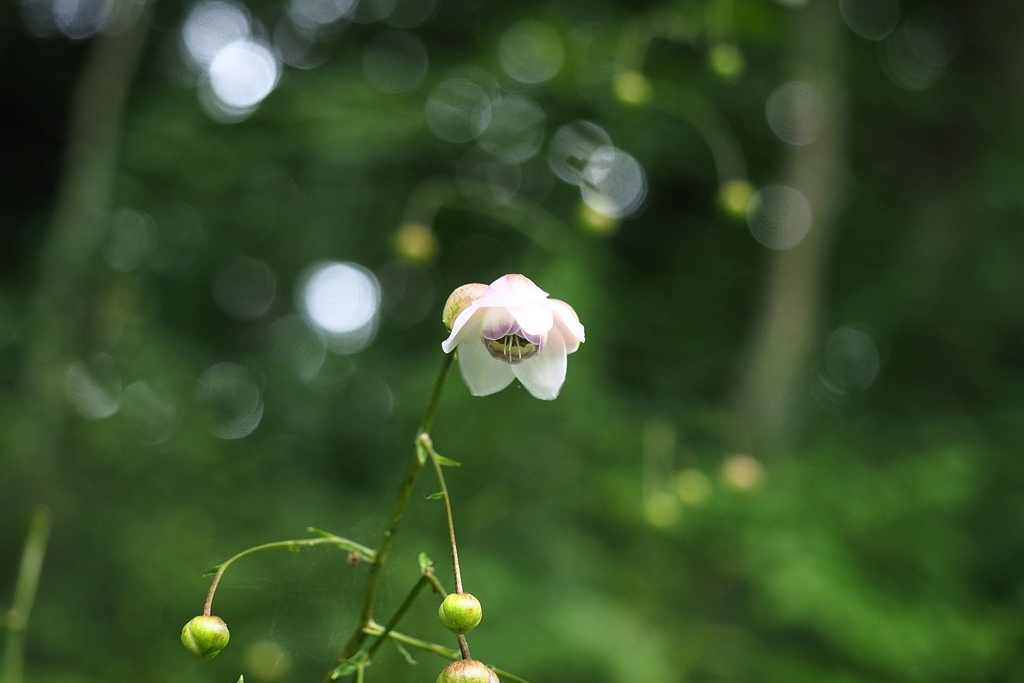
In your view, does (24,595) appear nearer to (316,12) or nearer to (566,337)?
(566,337)

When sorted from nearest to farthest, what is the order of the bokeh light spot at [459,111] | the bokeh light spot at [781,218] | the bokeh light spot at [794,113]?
the bokeh light spot at [794,113], the bokeh light spot at [781,218], the bokeh light spot at [459,111]

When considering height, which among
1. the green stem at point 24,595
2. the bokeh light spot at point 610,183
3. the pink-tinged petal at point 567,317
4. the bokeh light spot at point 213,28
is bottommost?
the green stem at point 24,595

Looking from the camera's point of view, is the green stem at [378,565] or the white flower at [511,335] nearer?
the green stem at [378,565]

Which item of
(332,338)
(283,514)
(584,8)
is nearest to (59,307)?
(283,514)

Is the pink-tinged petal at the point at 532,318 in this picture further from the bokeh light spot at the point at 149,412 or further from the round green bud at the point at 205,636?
the bokeh light spot at the point at 149,412

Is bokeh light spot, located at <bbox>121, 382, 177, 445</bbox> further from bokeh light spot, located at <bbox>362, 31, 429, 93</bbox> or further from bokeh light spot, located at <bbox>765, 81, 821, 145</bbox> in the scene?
bokeh light spot, located at <bbox>765, 81, 821, 145</bbox>

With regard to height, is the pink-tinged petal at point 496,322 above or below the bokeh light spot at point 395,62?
below

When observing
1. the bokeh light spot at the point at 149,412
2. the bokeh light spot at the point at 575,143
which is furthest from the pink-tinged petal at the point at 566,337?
the bokeh light spot at the point at 149,412
